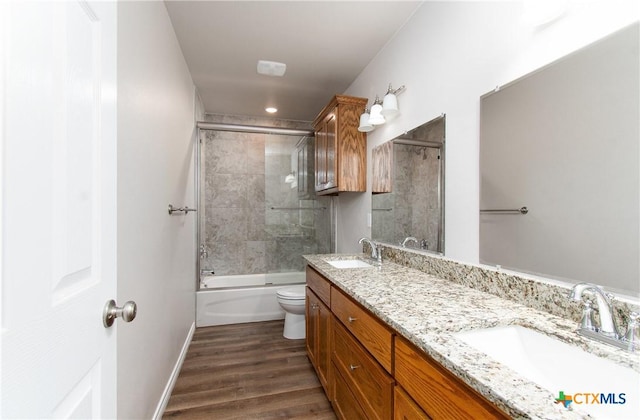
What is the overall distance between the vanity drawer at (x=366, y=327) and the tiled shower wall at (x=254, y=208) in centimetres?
200

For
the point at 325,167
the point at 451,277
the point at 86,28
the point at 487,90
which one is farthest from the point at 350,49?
the point at 86,28

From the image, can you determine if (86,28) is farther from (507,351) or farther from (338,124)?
(338,124)

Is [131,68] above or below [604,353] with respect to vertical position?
above

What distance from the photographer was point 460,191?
4.78ft

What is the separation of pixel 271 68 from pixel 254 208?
75.6 inches

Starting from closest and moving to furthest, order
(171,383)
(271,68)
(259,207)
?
(171,383) → (271,68) → (259,207)

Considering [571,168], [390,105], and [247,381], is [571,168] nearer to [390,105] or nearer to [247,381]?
[390,105]

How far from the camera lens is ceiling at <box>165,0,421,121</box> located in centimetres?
177

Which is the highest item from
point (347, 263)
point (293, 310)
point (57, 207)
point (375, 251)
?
point (57, 207)

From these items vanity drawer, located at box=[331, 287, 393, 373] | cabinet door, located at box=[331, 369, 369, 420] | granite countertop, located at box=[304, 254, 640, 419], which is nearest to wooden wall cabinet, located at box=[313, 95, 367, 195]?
granite countertop, located at box=[304, 254, 640, 419]

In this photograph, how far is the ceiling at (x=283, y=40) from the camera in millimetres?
1774

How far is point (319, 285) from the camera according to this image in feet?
6.16

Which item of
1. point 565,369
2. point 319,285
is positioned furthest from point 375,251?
point 565,369

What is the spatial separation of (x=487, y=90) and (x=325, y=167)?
65.0 inches
